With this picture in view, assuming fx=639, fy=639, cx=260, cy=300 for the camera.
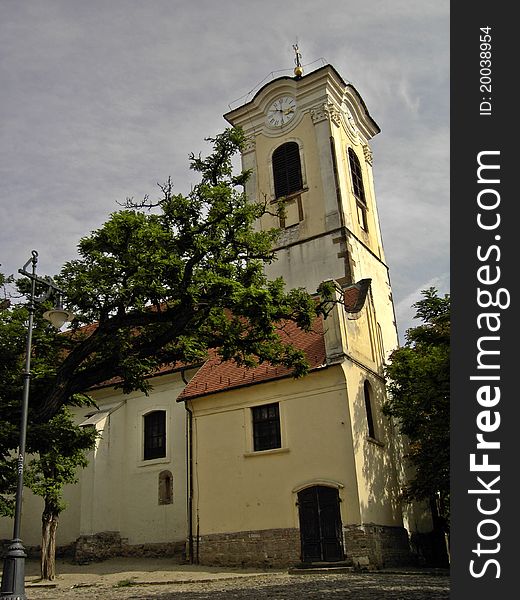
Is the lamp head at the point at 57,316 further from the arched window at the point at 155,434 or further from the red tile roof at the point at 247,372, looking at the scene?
the arched window at the point at 155,434

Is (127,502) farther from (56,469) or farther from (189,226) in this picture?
(189,226)

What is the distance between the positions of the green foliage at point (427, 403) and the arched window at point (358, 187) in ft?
26.8

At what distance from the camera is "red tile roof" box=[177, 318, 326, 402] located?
20750mm

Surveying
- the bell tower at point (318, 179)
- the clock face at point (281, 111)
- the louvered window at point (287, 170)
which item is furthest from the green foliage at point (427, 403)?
the clock face at point (281, 111)

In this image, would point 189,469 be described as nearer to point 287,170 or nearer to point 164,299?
point 164,299

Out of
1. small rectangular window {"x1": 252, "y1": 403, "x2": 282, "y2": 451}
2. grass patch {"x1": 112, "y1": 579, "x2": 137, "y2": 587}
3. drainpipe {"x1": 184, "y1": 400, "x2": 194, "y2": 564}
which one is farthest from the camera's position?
drainpipe {"x1": 184, "y1": 400, "x2": 194, "y2": 564}

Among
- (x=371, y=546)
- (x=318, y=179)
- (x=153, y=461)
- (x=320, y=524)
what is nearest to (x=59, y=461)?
(x=153, y=461)

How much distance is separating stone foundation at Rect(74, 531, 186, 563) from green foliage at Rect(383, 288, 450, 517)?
8.55 meters

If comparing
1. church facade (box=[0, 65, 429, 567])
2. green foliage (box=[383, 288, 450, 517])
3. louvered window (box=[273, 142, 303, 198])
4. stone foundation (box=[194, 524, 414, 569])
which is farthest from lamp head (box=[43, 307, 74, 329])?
louvered window (box=[273, 142, 303, 198])

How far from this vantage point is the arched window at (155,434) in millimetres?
24359

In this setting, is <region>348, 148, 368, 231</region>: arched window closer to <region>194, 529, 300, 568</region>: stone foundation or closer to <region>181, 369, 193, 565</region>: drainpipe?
<region>181, 369, 193, 565</region>: drainpipe

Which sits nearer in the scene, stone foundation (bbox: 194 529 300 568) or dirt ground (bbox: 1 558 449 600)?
dirt ground (bbox: 1 558 449 600)

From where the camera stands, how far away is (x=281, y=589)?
13.1 m

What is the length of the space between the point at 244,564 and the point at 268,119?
21.3m
